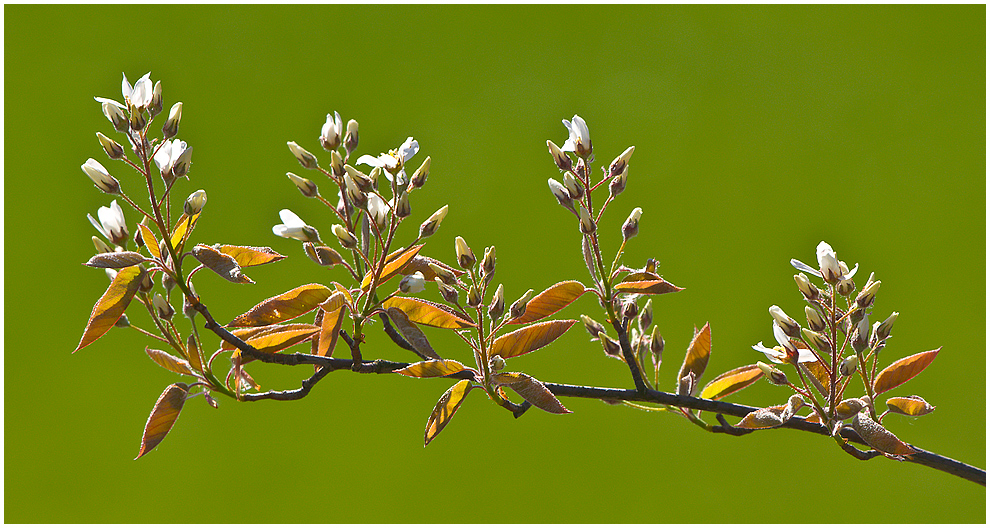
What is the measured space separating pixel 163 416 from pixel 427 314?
0.14m

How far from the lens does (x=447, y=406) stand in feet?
1.23

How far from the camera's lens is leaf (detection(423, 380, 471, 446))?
0.37m

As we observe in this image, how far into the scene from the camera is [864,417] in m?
0.37

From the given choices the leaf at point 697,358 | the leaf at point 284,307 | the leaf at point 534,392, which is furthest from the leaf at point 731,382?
the leaf at point 284,307

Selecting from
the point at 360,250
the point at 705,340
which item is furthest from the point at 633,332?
the point at 360,250

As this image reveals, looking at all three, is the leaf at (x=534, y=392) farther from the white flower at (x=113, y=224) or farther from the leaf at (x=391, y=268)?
the white flower at (x=113, y=224)

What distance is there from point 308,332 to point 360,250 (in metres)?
0.05

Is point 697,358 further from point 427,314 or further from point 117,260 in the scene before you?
point 117,260

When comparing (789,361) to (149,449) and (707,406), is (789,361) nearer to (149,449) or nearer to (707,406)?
(707,406)

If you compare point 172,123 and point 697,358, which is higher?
point 172,123

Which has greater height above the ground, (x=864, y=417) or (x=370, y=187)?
(x=370, y=187)

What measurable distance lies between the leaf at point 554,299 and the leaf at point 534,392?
3 cm

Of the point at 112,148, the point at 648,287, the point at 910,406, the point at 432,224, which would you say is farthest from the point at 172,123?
the point at 910,406

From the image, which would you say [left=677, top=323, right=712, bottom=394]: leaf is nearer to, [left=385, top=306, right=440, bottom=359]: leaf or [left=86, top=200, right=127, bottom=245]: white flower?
[left=385, top=306, right=440, bottom=359]: leaf
